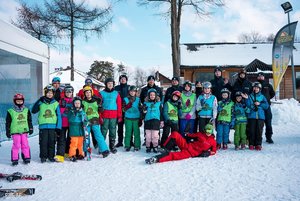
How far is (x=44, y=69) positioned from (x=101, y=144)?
5.37 m

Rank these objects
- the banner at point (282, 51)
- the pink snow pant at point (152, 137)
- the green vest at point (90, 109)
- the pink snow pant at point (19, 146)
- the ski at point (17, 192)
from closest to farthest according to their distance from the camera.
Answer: the ski at point (17, 192), the pink snow pant at point (19, 146), the green vest at point (90, 109), the pink snow pant at point (152, 137), the banner at point (282, 51)

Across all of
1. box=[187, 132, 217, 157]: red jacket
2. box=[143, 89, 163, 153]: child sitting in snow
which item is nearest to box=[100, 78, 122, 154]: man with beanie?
box=[143, 89, 163, 153]: child sitting in snow

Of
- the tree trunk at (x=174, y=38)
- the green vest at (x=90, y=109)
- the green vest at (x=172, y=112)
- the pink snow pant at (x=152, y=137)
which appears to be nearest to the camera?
the green vest at (x=90, y=109)

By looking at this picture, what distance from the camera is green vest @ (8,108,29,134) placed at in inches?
218

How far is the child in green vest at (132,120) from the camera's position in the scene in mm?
6598

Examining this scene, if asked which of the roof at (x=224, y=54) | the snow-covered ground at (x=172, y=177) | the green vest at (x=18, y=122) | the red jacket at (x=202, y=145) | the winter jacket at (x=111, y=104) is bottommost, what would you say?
the snow-covered ground at (x=172, y=177)

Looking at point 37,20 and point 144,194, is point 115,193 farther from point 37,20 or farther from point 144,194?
point 37,20

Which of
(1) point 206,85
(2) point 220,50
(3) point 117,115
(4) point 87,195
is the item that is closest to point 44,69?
(3) point 117,115

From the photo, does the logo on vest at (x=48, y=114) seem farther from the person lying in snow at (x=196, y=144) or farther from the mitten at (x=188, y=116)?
the mitten at (x=188, y=116)

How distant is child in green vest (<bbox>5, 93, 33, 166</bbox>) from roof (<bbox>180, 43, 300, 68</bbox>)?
61.5 ft

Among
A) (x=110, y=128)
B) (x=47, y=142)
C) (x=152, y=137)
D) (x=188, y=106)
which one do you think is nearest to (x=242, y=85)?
(x=188, y=106)

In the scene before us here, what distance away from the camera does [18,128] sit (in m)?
5.55

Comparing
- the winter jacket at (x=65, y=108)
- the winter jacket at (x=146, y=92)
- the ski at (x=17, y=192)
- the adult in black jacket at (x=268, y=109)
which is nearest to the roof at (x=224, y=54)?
the adult in black jacket at (x=268, y=109)

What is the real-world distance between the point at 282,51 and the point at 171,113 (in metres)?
8.04
